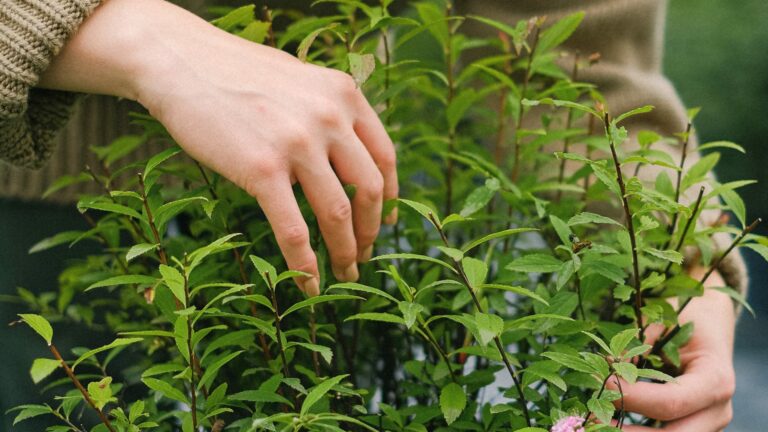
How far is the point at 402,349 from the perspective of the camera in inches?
39.1

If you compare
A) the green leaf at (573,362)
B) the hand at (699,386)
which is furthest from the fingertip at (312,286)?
the hand at (699,386)

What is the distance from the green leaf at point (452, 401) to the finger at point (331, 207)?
159 mm

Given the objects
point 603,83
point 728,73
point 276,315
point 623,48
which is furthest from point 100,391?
point 728,73

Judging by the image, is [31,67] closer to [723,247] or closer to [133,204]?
[133,204]

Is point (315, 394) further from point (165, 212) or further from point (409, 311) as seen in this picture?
point (165, 212)

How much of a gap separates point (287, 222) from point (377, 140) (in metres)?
0.14

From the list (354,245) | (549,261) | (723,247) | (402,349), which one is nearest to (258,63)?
(354,245)

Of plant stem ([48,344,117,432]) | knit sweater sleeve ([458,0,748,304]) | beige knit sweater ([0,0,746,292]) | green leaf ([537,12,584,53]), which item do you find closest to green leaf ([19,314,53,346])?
plant stem ([48,344,117,432])

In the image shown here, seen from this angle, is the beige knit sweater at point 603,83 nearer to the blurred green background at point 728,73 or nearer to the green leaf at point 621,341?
the green leaf at point 621,341

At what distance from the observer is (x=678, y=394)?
0.81 m

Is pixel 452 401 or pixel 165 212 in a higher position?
pixel 165 212

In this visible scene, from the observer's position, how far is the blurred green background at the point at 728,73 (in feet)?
7.99

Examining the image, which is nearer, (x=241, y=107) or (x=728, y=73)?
(x=241, y=107)

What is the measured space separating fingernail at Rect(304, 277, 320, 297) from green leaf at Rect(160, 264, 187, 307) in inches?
5.1
